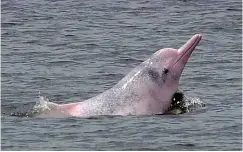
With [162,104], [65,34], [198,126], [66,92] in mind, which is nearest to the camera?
[198,126]

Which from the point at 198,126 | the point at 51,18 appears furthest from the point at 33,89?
the point at 51,18

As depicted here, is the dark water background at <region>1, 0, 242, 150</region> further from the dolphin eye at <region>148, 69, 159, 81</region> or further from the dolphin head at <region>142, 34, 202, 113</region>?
the dolphin eye at <region>148, 69, 159, 81</region>

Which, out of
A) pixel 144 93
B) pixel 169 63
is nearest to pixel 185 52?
pixel 169 63

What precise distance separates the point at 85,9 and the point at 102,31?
13.4 feet

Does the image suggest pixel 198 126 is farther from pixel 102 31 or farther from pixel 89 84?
pixel 102 31

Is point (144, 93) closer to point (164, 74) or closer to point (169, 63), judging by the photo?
point (164, 74)

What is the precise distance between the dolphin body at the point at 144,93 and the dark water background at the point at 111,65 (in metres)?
0.69

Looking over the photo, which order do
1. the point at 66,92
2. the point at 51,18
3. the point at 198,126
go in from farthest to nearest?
the point at 51,18 → the point at 66,92 → the point at 198,126

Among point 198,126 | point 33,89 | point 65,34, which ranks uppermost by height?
point 65,34

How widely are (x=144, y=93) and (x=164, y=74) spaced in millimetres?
709

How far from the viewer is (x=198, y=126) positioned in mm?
26797

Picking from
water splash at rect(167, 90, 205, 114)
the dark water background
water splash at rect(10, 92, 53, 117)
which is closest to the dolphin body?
water splash at rect(167, 90, 205, 114)

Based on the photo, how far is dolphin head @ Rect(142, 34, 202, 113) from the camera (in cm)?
2883

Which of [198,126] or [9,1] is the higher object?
[9,1]
